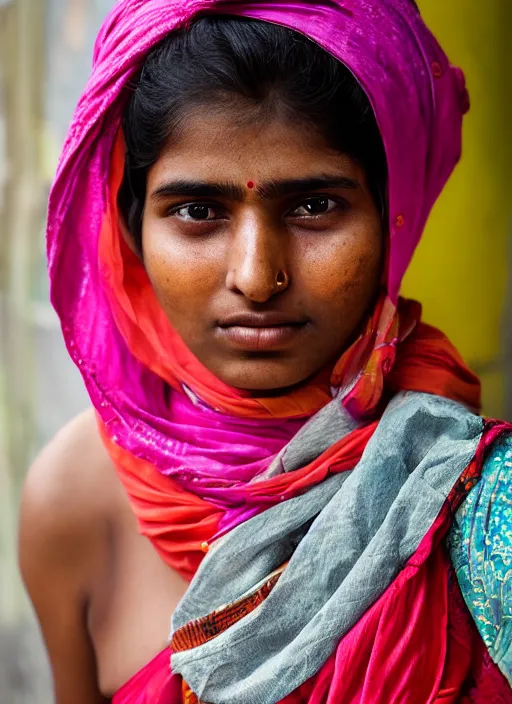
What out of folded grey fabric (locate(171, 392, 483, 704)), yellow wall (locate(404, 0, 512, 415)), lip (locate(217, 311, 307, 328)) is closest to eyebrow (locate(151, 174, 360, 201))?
lip (locate(217, 311, 307, 328))

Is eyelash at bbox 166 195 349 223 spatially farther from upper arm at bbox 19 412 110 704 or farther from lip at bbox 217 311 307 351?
upper arm at bbox 19 412 110 704

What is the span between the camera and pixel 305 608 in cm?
104

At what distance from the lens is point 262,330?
104 centimetres

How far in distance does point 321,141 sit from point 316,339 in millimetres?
238

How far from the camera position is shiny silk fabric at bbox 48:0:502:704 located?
3.41 ft

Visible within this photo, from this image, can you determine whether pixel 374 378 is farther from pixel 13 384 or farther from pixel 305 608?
pixel 13 384

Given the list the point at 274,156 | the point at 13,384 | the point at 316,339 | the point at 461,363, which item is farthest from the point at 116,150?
the point at 13,384

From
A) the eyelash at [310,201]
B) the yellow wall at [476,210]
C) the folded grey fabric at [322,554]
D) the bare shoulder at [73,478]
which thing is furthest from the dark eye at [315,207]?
the yellow wall at [476,210]

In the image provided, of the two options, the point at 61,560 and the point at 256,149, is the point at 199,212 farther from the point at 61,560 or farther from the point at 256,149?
the point at 61,560

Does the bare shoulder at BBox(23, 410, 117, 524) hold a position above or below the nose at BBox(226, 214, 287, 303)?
below

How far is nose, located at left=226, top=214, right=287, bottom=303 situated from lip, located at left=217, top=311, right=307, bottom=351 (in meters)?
0.03

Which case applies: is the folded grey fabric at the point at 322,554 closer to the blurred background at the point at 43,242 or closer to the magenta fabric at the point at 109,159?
the magenta fabric at the point at 109,159

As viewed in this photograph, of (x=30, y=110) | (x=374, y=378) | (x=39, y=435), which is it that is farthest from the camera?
(x=39, y=435)

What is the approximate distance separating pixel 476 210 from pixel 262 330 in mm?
946
